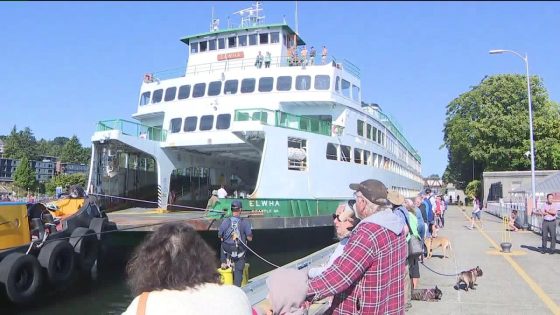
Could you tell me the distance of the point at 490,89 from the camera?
175 ft

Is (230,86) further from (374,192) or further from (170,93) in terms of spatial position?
(374,192)

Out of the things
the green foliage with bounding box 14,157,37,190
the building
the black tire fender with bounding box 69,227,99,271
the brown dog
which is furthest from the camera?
the green foliage with bounding box 14,157,37,190

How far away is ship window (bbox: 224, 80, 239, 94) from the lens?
2097 centimetres

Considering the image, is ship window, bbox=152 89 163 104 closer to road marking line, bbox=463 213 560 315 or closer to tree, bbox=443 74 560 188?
road marking line, bbox=463 213 560 315

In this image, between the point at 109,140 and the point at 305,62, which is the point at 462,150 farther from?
the point at 109,140

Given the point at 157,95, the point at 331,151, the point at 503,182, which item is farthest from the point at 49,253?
the point at 503,182

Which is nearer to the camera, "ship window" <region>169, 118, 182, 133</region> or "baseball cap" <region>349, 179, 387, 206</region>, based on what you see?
"baseball cap" <region>349, 179, 387, 206</region>

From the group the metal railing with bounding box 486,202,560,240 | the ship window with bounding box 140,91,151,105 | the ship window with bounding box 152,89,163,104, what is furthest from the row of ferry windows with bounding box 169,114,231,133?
the metal railing with bounding box 486,202,560,240

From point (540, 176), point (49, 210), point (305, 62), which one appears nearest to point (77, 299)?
point (49, 210)

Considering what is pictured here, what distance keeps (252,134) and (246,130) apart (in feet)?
1.12

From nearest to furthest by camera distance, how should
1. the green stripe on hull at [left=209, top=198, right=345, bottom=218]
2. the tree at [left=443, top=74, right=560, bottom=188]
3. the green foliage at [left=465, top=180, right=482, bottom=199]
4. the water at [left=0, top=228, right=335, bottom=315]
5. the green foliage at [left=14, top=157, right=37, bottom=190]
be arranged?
1. the water at [left=0, top=228, right=335, bottom=315]
2. the green stripe on hull at [left=209, top=198, right=345, bottom=218]
3. the tree at [left=443, top=74, right=560, bottom=188]
4. the green foliage at [left=465, top=180, right=482, bottom=199]
5. the green foliage at [left=14, top=157, right=37, bottom=190]

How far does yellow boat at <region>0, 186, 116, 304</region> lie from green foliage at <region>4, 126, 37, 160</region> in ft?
363

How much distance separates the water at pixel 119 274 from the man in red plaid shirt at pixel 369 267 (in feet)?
21.5

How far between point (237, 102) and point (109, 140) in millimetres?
5237
